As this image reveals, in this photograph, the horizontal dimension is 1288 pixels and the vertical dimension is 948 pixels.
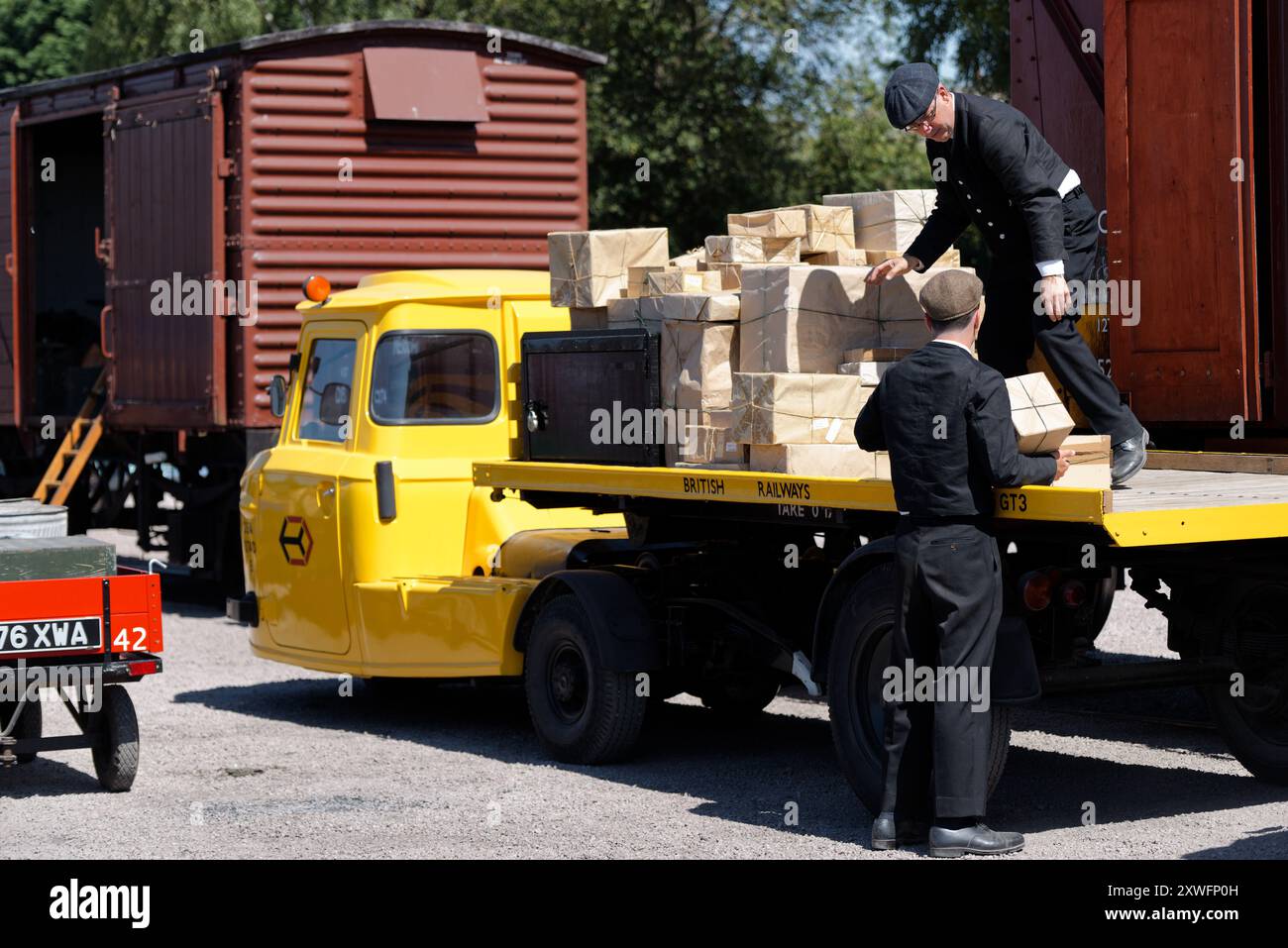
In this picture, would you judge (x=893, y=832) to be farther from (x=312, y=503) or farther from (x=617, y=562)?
(x=312, y=503)

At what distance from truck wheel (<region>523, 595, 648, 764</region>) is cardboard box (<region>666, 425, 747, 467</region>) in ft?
3.49

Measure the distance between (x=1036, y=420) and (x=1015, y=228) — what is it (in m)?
1.33

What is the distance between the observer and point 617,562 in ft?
31.0

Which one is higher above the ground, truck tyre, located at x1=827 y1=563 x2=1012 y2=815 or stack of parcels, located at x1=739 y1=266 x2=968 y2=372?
stack of parcels, located at x1=739 y1=266 x2=968 y2=372

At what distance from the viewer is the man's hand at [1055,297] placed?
7.21 metres

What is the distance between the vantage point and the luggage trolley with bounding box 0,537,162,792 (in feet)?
25.8

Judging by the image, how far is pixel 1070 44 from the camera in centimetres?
959

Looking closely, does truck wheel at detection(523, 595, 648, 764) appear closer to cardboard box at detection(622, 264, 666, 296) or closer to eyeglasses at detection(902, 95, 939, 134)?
cardboard box at detection(622, 264, 666, 296)

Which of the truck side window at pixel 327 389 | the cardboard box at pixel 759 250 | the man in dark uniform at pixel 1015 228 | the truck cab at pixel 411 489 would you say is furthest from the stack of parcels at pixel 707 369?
the truck side window at pixel 327 389

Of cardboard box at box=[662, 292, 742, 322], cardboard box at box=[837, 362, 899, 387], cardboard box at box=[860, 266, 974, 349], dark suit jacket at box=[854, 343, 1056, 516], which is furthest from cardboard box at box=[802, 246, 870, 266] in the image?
dark suit jacket at box=[854, 343, 1056, 516]

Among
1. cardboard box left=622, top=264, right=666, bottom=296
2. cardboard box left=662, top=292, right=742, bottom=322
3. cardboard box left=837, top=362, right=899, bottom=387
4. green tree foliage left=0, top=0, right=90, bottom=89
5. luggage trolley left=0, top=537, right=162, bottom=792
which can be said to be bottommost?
luggage trolley left=0, top=537, right=162, bottom=792

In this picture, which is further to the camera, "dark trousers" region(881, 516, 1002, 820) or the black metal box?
the black metal box
